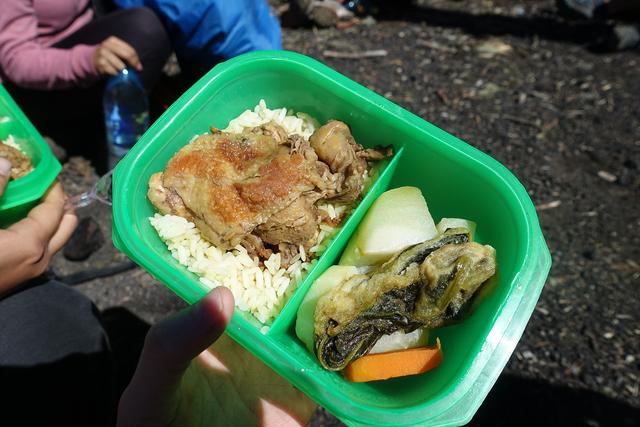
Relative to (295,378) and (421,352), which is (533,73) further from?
(295,378)

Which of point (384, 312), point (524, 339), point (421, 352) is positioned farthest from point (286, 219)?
point (524, 339)

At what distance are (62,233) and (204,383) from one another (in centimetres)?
99

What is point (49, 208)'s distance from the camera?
2029 millimetres

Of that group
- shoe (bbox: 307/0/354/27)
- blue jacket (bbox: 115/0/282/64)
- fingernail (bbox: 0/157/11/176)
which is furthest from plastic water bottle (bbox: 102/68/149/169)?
shoe (bbox: 307/0/354/27)

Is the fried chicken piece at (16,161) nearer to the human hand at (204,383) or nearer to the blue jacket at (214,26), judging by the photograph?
→ the human hand at (204,383)

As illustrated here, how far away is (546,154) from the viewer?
329cm

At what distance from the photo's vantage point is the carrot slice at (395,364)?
4.59 feet

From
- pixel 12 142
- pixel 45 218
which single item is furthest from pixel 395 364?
pixel 12 142

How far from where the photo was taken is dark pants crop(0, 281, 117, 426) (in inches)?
72.2

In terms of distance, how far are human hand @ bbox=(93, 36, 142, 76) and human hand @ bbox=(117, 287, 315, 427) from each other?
183cm

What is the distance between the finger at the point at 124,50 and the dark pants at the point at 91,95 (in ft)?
0.25

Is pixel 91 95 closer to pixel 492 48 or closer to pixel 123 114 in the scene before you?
pixel 123 114

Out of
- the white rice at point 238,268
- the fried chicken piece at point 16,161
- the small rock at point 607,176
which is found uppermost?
the fried chicken piece at point 16,161

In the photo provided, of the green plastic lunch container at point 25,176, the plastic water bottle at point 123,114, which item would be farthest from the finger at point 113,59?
the green plastic lunch container at point 25,176
